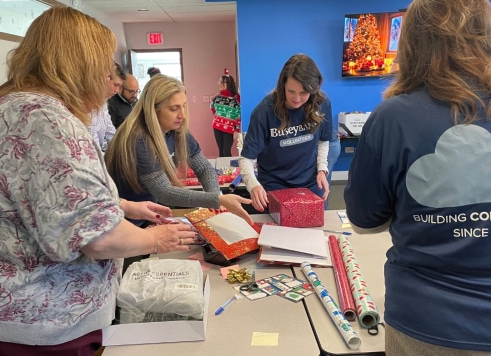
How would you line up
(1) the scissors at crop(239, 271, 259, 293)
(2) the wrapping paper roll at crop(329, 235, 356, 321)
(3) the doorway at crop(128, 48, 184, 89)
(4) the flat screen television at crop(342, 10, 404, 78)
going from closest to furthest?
(2) the wrapping paper roll at crop(329, 235, 356, 321) < (1) the scissors at crop(239, 271, 259, 293) < (4) the flat screen television at crop(342, 10, 404, 78) < (3) the doorway at crop(128, 48, 184, 89)

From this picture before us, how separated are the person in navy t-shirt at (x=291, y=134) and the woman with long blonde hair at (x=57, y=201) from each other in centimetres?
106

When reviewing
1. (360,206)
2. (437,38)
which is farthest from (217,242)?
(437,38)

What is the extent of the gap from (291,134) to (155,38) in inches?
232

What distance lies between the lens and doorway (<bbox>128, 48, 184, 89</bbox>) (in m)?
7.32

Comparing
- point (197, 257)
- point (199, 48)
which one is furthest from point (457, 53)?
point (199, 48)

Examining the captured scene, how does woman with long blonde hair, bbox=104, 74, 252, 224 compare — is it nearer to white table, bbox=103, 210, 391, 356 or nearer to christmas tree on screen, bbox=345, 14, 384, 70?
white table, bbox=103, 210, 391, 356

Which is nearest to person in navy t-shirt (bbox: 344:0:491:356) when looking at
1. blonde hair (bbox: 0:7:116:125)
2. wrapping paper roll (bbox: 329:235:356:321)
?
wrapping paper roll (bbox: 329:235:356:321)

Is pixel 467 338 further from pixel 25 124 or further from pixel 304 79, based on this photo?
pixel 304 79

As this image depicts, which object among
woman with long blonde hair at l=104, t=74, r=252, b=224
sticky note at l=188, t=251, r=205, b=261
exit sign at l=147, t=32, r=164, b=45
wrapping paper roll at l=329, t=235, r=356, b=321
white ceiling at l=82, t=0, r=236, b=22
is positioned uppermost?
white ceiling at l=82, t=0, r=236, b=22

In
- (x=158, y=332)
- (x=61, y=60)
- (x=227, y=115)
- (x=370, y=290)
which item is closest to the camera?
(x=61, y=60)

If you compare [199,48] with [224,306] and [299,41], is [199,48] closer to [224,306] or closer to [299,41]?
[299,41]

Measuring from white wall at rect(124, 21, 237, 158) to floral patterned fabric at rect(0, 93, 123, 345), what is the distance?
6.52 meters

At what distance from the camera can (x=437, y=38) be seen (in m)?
0.83

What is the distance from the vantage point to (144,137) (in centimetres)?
180
